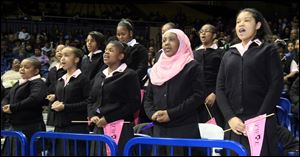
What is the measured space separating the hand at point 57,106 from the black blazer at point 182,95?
3.51 ft

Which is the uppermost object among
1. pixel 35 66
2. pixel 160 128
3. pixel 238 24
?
pixel 238 24

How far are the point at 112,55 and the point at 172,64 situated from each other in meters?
0.76

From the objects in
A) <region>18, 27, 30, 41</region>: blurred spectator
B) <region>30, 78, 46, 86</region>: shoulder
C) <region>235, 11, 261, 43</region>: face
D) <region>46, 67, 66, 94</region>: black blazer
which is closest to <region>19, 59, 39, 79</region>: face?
<region>30, 78, 46, 86</region>: shoulder

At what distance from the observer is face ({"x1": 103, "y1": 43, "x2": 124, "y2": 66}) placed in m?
4.38

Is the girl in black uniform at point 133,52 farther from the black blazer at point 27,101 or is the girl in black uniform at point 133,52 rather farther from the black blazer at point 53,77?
the black blazer at point 27,101

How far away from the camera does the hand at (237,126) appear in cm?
335

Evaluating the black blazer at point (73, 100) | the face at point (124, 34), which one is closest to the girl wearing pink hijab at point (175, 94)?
the black blazer at point (73, 100)

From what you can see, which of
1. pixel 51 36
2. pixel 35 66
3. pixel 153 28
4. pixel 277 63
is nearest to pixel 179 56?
pixel 277 63

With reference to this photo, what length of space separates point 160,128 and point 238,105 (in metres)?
0.68

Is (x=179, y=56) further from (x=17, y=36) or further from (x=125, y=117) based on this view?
(x=17, y=36)

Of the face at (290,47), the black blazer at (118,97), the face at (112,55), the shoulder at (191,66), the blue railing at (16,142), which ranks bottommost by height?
the blue railing at (16,142)

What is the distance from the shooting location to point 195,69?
3828 mm

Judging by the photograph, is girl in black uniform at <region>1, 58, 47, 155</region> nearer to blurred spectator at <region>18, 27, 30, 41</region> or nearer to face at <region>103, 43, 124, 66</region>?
face at <region>103, 43, 124, 66</region>

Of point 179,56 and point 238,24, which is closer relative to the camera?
point 238,24
